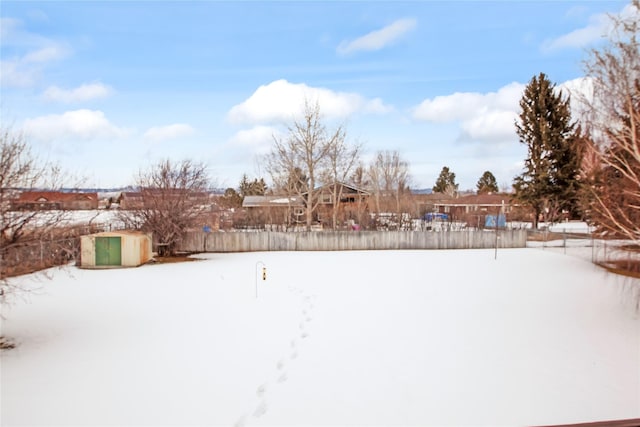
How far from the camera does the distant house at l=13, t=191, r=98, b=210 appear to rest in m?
6.26

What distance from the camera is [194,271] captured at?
1518cm

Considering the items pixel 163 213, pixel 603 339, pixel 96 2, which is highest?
pixel 96 2

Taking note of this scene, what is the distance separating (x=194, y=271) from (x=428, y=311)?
29.6 feet

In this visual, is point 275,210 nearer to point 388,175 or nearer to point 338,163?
point 338,163

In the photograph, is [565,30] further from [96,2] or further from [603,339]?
[96,2]

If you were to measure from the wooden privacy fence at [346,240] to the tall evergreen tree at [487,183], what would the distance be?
121 ft

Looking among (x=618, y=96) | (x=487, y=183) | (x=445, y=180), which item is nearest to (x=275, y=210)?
(x=618, y=96)

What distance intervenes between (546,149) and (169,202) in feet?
70.7

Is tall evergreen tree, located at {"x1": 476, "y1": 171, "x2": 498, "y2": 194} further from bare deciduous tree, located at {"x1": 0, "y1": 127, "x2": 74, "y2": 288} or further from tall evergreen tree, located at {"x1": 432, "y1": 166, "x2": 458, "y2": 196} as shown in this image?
bare deciduous tree, located at {"x1": 0, "y1": 127, "x2": 74, "y2": 288}

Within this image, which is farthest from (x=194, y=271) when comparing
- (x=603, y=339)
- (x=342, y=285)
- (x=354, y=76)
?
(x=603, y=339)

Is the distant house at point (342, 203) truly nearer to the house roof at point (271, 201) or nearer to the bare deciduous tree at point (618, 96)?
the house roof at point (271, 201)

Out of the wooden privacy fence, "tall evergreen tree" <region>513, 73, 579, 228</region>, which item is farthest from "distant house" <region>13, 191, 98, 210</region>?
"tall evergreen tree" <region>513, 73, 579, 228</region>

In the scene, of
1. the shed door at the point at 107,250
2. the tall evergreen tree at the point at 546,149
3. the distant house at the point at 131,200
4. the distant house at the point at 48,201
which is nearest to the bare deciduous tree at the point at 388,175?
the tall evergreen tree at the point at 546,149

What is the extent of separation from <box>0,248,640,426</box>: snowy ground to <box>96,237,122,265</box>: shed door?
282 centimetres
